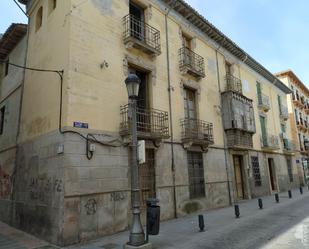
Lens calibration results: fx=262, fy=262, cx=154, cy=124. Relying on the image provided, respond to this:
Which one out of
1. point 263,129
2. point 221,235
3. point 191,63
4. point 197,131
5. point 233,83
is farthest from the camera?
point 263,129

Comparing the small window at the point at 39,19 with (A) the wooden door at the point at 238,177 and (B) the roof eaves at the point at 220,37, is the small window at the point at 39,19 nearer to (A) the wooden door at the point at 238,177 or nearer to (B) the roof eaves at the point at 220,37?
(B) the roof eaves at the point at 220,37

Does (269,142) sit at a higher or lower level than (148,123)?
higher

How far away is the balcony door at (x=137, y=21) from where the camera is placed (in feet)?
34.4

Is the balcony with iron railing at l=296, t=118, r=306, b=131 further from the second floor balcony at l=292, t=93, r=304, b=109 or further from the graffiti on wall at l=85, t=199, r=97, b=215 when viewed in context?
the graffiti on wall at l=85, t=199, r=97, b=215

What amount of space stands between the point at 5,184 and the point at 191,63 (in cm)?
998

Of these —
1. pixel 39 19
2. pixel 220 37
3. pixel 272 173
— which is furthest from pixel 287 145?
pixel 39 19

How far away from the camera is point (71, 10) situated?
27.3 feet

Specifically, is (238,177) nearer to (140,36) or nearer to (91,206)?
(140,36)

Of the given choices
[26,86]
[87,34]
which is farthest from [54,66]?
[26,86]

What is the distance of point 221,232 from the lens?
7648mm

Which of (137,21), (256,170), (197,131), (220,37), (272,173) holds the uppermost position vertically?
(220,37)

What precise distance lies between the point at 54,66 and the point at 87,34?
152cm

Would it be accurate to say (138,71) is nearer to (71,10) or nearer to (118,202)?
(71,10)

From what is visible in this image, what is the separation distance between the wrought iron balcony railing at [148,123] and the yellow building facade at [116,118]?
0.14ft
